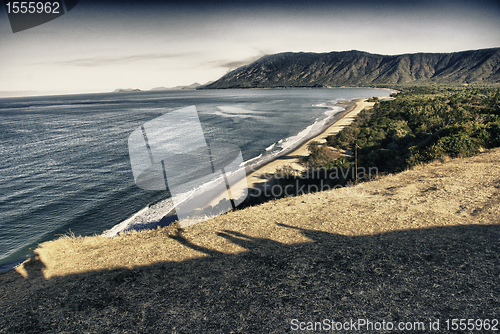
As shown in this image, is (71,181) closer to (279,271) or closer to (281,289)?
(279,271)

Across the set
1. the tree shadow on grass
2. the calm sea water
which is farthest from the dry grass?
the calm sea water

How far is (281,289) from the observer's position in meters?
6.24

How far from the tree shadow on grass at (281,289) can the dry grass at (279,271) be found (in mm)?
27

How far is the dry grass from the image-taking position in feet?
18.0

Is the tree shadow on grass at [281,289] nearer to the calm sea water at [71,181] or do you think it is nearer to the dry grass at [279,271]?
the dry grass at [279,271]

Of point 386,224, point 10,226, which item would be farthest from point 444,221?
point 10,226

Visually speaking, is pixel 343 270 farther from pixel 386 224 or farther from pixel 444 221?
pixel 444 221

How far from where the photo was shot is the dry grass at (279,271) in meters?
5.48

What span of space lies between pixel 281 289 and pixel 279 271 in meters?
0.73

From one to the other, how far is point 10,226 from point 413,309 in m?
23.9

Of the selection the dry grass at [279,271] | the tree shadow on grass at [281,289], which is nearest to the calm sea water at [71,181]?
the dry grass at [279,271]

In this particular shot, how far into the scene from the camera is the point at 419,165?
49.2 ft

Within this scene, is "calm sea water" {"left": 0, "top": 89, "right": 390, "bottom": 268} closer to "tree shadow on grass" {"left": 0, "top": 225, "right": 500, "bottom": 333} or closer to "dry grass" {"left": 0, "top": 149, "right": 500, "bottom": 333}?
"dry grass" {"left": 0, "top": 149, "right": 500, "bottom": 333}

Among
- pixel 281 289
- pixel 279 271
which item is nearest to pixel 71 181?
pixel 279 271
